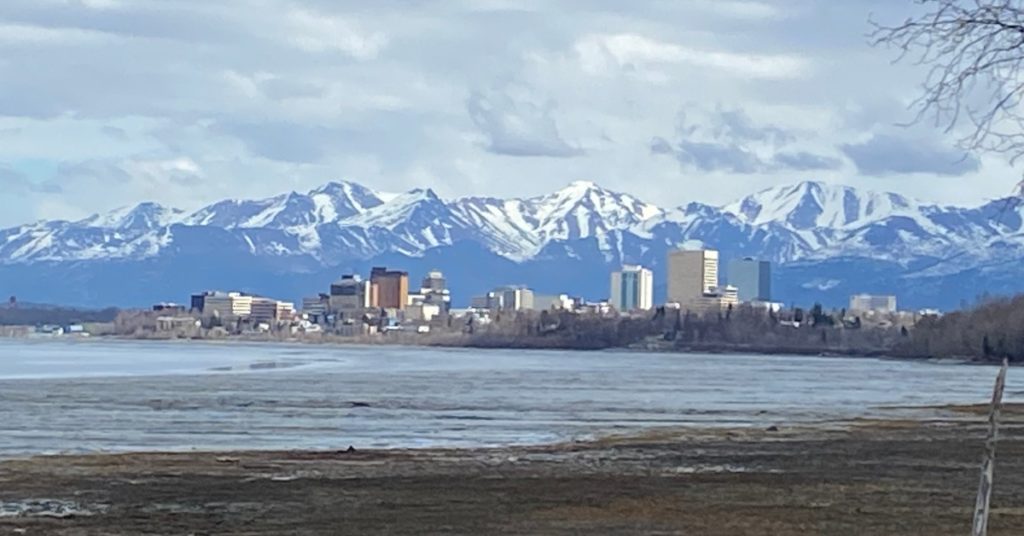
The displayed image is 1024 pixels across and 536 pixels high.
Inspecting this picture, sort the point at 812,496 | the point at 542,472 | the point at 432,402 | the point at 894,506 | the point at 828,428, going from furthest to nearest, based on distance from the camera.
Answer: the point at 432,402 < the point at 828,428 < the point at 542,472 < the point at 812,496 < the point at 894,506

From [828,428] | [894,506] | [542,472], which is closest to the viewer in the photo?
[894,506]

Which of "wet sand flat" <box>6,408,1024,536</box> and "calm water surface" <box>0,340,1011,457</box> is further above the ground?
"calm water surface" <box>0,340,1011,457</box>

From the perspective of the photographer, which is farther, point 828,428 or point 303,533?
point 828,428

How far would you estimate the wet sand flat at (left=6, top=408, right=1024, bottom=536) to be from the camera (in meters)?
24.3

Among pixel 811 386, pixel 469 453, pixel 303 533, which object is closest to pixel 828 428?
pixel 469 453

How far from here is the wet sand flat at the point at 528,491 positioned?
79.7 ft

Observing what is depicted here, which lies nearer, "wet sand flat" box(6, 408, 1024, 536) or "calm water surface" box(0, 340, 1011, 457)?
"wet sand flat" box(6, 408, 1024, 536)

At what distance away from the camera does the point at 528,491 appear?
29688mm

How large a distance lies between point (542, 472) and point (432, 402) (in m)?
40.0

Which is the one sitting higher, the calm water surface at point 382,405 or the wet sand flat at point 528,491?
the calm water surface at point 382,405

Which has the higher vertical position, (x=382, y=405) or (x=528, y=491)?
(x=382, y=405)

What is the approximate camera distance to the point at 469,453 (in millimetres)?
40531

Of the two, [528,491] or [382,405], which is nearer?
[528,491]

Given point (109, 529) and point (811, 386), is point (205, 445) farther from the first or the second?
point (811, 386)
